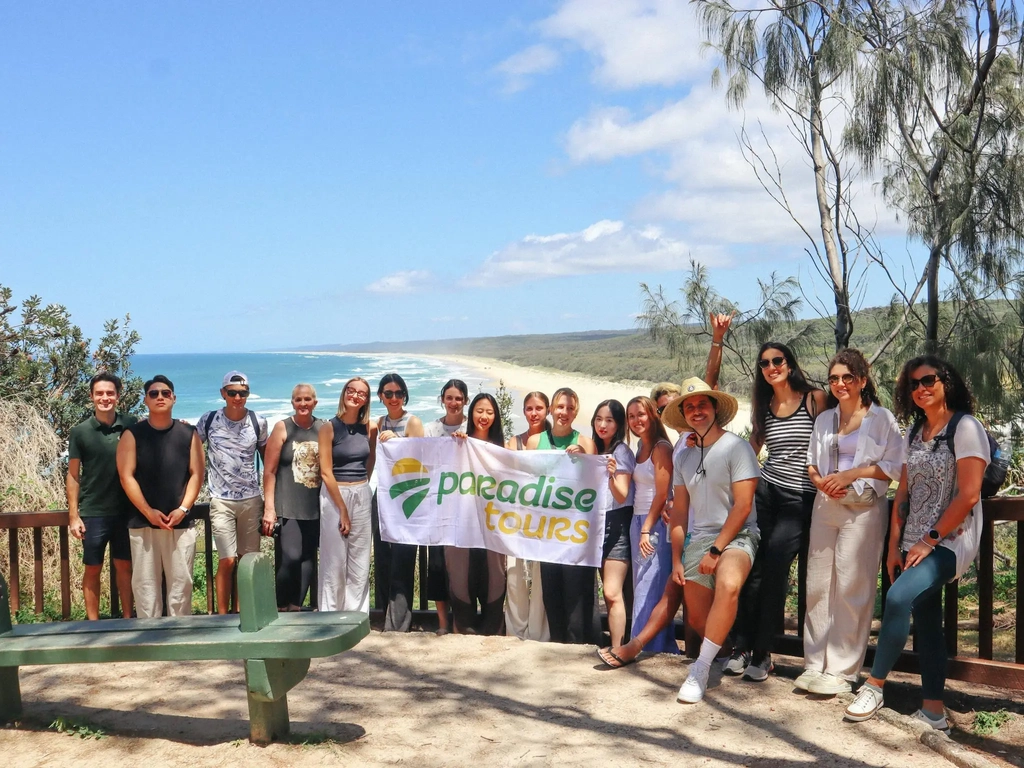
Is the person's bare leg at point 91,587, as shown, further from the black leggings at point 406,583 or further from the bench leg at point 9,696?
the black leggings at point 406,583

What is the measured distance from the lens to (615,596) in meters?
5.70

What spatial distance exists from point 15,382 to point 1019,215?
40.5 feet

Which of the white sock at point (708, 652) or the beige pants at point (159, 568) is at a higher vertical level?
the beige pants at point (159, 568)

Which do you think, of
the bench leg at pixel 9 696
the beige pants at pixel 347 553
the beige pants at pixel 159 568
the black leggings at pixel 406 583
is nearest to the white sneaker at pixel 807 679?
the black leggings at pixel 406 583

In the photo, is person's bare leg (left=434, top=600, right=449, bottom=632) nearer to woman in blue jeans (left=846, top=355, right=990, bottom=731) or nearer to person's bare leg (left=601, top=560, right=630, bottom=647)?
person's bare leg (left=601, top=560, right=630, bottom=647)

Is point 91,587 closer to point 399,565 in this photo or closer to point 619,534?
point 399,565

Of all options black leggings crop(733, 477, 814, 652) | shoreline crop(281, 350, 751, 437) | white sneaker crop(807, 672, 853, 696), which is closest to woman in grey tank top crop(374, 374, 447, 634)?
black leggings crop(733, 477, 814, 652)

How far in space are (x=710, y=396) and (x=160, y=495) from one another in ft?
11.8

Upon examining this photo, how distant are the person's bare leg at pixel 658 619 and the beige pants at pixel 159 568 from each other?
9.30 feet

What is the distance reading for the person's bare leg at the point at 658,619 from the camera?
5.38m

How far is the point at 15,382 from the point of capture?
12250 mm

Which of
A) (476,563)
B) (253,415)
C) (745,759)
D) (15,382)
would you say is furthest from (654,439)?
(15,382)

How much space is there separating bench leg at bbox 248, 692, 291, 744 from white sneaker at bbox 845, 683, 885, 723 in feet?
9.02

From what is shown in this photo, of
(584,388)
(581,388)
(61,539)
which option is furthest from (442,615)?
(581,388)
